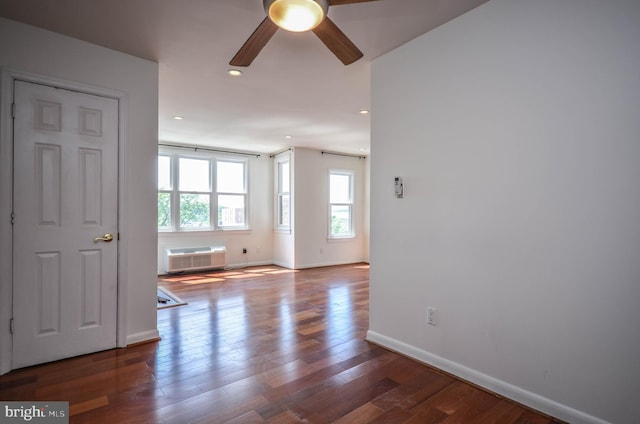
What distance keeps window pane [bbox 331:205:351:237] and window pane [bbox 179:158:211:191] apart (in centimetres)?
273

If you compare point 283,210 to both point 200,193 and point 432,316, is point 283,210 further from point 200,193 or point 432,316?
point 432,316

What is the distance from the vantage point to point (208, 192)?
22.1 feet

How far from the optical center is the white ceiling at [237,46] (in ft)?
7.35

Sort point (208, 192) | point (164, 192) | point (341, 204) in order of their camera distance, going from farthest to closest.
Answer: point (341, 204)
point (208, 192)
point (164, 192)

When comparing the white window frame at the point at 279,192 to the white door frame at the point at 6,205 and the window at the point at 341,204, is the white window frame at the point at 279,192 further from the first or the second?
the white door frame at the point at 6,205

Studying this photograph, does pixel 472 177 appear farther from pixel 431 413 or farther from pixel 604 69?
pixel 431 413

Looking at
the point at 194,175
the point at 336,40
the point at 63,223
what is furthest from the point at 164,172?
the point at 336,40

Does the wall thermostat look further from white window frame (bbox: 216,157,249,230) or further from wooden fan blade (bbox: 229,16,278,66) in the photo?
white window frame (bbox: 216,157,249,230)

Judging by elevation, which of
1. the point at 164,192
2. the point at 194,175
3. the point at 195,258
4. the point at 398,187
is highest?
the point at 194,175

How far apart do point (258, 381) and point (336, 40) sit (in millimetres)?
2218

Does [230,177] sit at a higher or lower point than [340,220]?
higher

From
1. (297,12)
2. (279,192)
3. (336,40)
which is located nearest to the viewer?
(297,12)

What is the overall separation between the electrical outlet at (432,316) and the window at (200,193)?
5244 mm

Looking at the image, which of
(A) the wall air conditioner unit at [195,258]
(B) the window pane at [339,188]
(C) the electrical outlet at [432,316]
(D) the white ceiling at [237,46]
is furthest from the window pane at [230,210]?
(C) the electrical outlet at [432,316]
